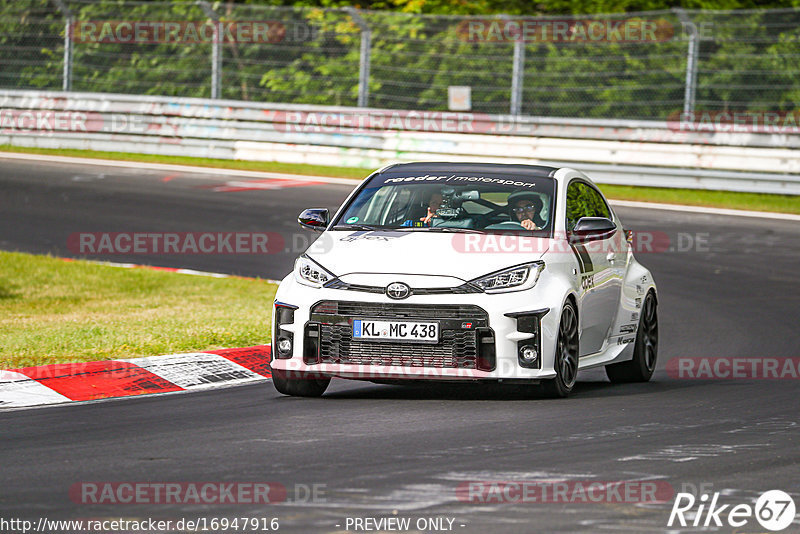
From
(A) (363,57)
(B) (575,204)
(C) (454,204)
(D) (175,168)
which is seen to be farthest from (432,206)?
Result: (D) (175,168)

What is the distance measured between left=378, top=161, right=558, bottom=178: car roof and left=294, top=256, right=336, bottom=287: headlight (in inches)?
51.2

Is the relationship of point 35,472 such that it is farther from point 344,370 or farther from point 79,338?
point 79,338

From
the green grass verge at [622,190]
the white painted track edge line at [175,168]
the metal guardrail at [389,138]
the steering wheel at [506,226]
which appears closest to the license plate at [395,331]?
the steering wheel at [506,226]

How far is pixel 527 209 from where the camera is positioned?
1000cm

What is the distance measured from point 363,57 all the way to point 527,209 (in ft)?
56.2

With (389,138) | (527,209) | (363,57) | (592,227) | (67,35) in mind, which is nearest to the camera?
(592,227)

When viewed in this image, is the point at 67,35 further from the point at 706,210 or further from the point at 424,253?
the point at 424,253

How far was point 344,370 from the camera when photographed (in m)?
9.03

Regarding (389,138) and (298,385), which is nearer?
(298,385)

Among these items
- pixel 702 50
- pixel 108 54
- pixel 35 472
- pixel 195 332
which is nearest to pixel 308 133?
pixel 108 54

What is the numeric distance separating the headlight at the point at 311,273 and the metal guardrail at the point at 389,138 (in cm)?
1501

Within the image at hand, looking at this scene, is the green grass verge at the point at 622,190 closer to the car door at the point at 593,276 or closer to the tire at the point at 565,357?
the car door at the point at 593,276

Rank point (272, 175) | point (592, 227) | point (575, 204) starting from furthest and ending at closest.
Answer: point (272, 175) → point (575, 204) → point (592, 227)

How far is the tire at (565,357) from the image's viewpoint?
9211mm
